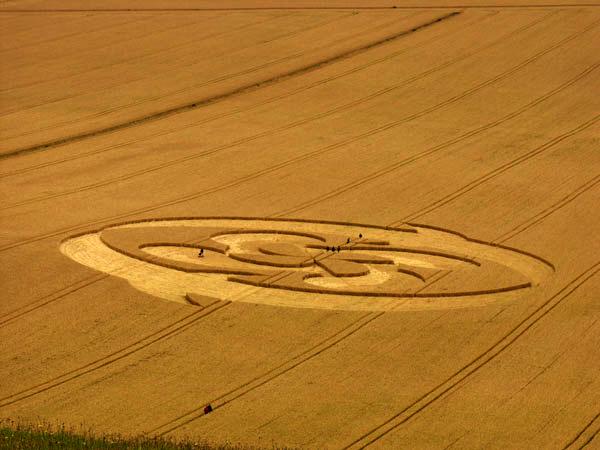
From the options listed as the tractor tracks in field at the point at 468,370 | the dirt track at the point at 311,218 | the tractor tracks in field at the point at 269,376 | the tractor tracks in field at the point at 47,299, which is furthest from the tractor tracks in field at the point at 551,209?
the tractor tracks in field at the point at 47,299

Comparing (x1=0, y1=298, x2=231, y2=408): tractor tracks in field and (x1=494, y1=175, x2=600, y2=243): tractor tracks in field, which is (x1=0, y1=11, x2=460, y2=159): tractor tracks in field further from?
(x1=0, y1=298, x2=231, y2=408): tractor tracks in field

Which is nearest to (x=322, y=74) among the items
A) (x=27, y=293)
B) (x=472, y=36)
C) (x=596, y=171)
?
(x=472, y=36)

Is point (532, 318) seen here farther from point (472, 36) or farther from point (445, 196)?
point (472, 36)

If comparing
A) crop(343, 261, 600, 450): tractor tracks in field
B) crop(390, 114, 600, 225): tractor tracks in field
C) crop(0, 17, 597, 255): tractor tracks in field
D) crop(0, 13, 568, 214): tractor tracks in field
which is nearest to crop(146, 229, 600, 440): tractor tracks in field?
crop(343, 261, 600, 450): tractor tracks in field

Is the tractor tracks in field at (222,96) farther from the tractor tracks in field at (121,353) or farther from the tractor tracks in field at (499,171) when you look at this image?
the tractor tracks in field at (121,353)

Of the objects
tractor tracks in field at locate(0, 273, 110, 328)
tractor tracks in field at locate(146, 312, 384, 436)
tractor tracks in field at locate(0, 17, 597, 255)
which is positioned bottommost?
tractor tracks in field at locate(146, 312, 384, 436)
